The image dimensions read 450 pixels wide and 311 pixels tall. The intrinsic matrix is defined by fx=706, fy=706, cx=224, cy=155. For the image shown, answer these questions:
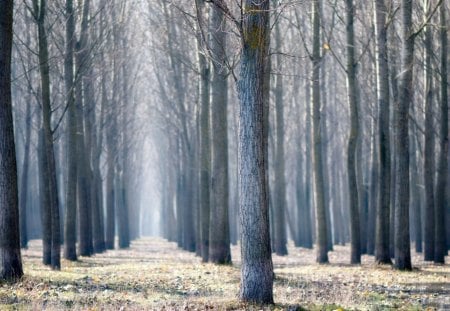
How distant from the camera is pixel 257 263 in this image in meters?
9.45

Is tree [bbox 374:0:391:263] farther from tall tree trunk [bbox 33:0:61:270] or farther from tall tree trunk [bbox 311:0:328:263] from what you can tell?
tall tree trunk [bbox 33:0:61:270]

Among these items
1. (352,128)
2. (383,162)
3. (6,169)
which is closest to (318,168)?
(352,128)

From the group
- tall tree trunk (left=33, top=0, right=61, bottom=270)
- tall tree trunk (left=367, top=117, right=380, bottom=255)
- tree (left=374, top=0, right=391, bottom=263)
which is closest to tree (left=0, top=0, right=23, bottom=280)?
tall tree trunk (left=33, top=0, right=61, bottom=270)

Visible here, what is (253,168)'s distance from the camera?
948 centimetres

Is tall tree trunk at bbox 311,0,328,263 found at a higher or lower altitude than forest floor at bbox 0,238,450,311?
higher

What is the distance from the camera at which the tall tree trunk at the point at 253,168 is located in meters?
9.45

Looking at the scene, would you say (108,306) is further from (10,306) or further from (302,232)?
(302,232)

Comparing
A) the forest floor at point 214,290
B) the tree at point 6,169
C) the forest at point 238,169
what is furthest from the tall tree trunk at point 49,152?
the tree at point 6,169

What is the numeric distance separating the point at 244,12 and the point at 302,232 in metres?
28.8

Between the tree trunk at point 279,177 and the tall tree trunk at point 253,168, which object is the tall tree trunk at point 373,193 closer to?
the tree trunk at point 279,177


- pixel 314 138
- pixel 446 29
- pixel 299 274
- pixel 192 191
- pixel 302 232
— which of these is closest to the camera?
pixel 299 274

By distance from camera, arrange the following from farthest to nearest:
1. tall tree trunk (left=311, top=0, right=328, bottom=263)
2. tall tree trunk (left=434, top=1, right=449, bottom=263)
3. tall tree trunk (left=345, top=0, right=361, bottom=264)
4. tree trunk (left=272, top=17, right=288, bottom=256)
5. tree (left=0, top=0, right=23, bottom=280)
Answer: tree trunk (left=272, top=17, right=288, bottom=256), tall tree trunk (left=311, top=0, right=328, bottom=263), tall tree trunk (left=345, top=0, right=361, bottom=264), tall tree trunk (left=434, top=1, right=449, bottom=263), tree (left=0, top=0, right=23, bottom=280)

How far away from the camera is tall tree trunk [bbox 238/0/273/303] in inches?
372

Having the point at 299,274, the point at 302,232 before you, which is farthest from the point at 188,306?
the point at 302,232
